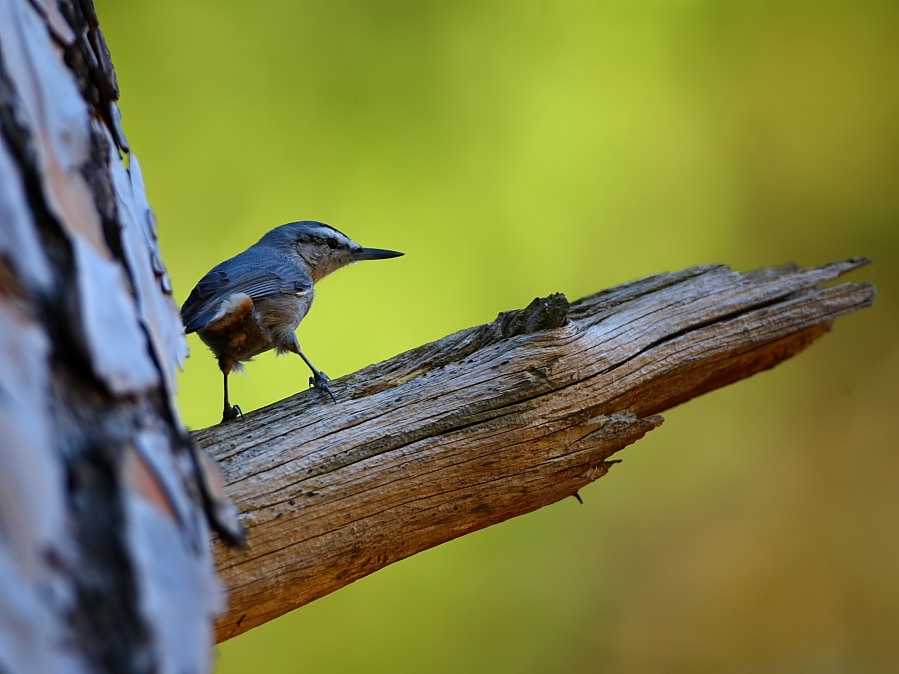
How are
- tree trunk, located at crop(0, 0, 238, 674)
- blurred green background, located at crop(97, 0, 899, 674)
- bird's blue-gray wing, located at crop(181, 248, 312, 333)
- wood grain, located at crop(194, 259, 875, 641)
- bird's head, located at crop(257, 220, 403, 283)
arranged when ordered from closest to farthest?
1. tree trunk, located at crop(0, 0, 238, 674)
2. wood grain, located at crop(194, 259, 875, 641)
3. bird's blue-gray wing, located at crop(181, 248, 312, 333)
4. bird's head, located at crop(257, 220, 403, 283)
5. blurred green background, located at crop(97, 0, 899, 674)

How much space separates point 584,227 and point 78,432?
2.53 m

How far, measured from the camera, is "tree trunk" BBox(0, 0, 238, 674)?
1.80 feet

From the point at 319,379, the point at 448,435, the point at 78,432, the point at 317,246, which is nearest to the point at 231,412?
the point at 319,379

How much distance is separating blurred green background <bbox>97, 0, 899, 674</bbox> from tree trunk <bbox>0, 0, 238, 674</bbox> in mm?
1885

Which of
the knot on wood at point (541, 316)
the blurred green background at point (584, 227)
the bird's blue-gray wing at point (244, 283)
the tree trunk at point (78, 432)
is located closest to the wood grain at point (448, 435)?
the knot on wood at point (541, 316)

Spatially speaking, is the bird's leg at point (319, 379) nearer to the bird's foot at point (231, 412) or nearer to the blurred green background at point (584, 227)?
the bird's foot at point (231, 412)

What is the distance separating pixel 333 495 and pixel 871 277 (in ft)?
7.99

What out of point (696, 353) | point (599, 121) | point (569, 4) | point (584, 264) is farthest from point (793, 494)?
point (569, 4)

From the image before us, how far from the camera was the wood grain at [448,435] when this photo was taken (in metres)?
1.23

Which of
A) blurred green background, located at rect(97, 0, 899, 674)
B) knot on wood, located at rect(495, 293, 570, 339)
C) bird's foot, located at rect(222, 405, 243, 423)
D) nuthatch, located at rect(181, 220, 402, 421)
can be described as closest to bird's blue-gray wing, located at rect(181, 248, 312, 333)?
nuthatch, located at rect(181, 220, 402, 421)

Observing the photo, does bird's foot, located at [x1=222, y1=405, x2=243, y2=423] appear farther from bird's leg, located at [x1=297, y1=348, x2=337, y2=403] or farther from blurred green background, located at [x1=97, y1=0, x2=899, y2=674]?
blurred green background, located at [x1=97, y1=0, x2=899, y2=674]

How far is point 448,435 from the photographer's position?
131 cm

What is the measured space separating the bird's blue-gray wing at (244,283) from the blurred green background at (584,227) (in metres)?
0.46

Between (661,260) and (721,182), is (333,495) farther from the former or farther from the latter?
(721,182)
